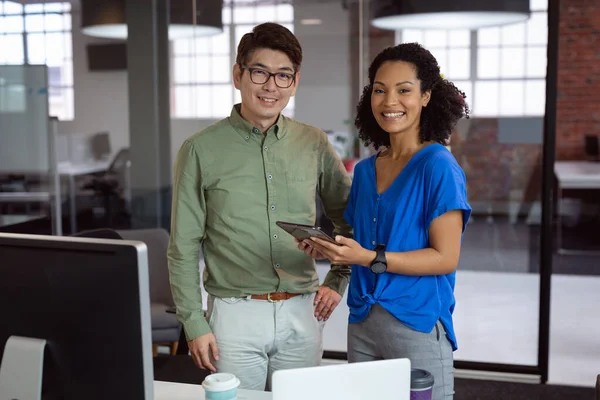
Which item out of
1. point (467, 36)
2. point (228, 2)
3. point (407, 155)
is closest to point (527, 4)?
point (467, 36)

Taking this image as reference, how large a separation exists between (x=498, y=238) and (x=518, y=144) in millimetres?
629

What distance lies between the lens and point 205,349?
216 centimetres

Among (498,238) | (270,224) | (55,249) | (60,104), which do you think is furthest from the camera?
(60,104)

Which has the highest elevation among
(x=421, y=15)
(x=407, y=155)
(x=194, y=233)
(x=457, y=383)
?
(x=421, y=15)

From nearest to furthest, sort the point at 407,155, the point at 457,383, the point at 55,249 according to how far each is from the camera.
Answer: the point at 55,249
the point at 407,155
the point at 457,383

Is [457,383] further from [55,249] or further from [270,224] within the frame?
[55,249]

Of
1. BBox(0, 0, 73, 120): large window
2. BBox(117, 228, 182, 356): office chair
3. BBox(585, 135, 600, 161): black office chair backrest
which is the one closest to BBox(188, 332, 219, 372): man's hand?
BBox(117, 228, 182, 356): office chair

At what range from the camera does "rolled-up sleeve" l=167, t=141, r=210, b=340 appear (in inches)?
85.0

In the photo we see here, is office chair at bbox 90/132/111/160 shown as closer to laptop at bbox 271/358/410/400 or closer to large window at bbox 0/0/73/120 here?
large window at bbox 0/0/73/120

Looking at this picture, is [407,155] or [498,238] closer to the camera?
[407,155]

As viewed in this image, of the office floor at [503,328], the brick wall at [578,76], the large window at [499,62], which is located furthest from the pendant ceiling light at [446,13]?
the brick wall at [578,76]

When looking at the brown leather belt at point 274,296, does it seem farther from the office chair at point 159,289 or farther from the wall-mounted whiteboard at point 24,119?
the wall-mounted whiteboard at point 24,119

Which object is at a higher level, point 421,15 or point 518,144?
point 421,15

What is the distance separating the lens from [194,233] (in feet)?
7.18
